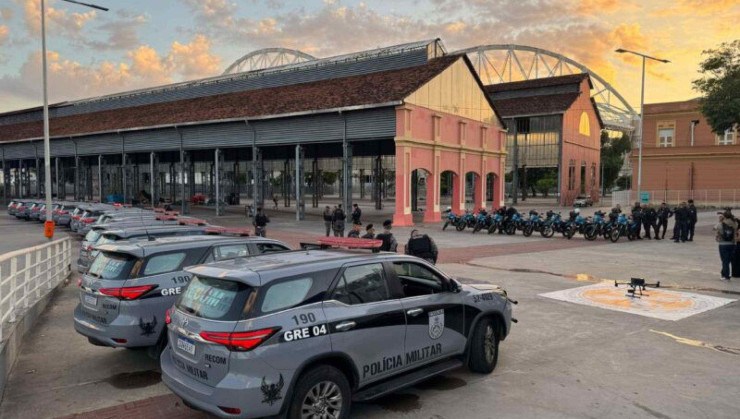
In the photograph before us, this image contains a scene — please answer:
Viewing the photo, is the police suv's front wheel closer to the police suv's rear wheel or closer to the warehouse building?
the police suv's rear wheel

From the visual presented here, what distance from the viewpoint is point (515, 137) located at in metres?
62.1

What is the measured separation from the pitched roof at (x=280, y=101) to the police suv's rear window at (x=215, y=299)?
26.3m

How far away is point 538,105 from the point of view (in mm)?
61719

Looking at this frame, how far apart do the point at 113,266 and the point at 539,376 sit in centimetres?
552

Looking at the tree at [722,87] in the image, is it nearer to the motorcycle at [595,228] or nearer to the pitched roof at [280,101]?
the motorcycle at [595,228]

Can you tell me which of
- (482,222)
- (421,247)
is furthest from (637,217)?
(421,247)

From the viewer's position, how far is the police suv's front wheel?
14.8ft

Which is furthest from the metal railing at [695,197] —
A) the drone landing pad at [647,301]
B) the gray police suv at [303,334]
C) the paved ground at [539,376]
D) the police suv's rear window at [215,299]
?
the police suv's rear window at [215,299]

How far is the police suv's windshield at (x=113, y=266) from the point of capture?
652cm

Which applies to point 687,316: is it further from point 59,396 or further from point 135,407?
point 59,396

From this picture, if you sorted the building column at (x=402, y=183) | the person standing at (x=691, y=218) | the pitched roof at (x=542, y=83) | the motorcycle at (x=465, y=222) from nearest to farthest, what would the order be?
the person standing at (x=691, y=218) → the motorcycle at (x=465, y=222) → the building column at (x=402, y=183) → the pitched roof at (x=542, y=83)

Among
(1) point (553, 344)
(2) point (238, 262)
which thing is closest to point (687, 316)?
(1) point (553, 344)

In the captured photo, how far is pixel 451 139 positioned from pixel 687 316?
90.2 feet

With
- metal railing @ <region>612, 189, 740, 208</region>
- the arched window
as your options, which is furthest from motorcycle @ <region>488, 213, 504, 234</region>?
the arched window
